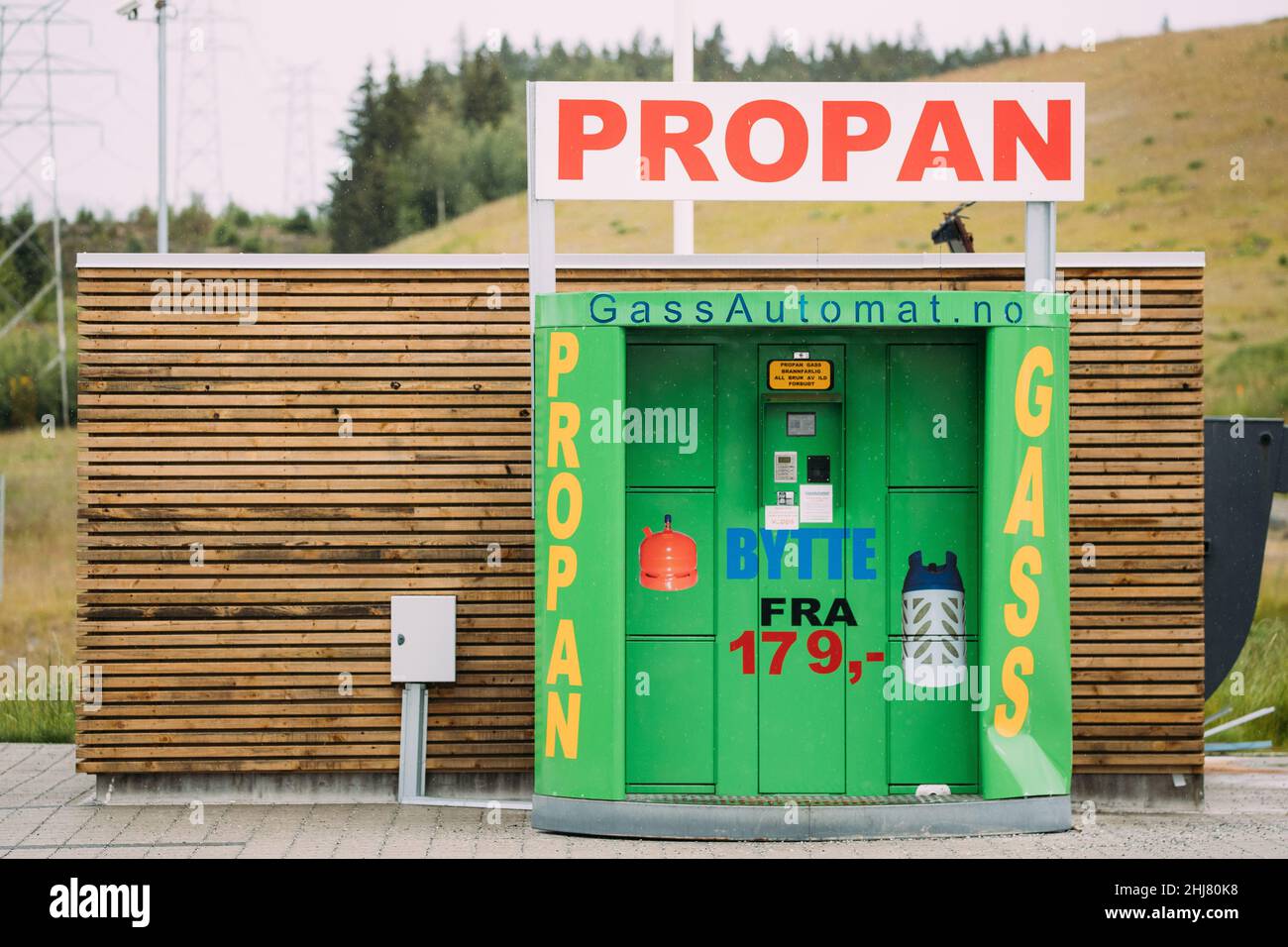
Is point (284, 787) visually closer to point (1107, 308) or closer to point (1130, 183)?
point (1107, 308)

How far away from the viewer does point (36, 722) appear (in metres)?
13.1

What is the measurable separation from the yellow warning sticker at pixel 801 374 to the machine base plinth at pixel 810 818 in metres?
2.25

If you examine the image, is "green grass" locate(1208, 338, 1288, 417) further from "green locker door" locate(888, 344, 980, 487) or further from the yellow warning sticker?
the yellow warning sticker

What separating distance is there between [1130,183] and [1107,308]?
4158cm

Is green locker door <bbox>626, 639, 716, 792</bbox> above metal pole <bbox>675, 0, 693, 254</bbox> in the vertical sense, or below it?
below

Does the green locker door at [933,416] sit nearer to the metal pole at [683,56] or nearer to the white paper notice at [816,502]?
the white paper notice at [816,502]

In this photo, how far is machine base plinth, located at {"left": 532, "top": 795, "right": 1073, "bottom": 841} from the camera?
842 centimetres

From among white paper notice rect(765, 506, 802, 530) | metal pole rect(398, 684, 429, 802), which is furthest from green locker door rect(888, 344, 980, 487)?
metal pole rect(398, 684, 429, 802)

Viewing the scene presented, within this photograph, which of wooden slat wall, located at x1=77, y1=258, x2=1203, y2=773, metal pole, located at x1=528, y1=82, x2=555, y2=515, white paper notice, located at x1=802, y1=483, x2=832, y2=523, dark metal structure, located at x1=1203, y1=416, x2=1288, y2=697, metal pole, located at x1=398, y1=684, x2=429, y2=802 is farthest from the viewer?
Answer: dark metal structure, located at x1=1203, y1=416, x2=1288, y2=697

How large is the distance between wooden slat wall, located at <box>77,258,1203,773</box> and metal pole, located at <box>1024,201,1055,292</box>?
3.11ft

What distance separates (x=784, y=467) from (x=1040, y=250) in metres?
1.82

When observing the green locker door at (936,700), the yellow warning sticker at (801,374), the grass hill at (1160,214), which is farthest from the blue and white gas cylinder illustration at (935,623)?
the grass hill at (1160,214)

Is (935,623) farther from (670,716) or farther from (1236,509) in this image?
(1236,509)

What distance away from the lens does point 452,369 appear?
9.73 metres
